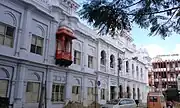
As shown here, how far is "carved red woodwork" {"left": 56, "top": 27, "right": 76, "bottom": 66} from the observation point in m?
20.5

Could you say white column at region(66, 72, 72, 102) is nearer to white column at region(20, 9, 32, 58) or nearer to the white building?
the white building

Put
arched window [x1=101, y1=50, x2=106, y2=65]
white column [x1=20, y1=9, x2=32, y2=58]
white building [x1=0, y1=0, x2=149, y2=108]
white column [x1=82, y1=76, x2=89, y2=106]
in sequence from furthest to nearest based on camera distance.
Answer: arched window [x1=101, y1=50, x2=106, y2=65]
white column [x1=82, y1=76, x2=89, y2=106]
white column [x1=20, y1=9, x2=32, y2=58]
white building [x1=0, y1=0, x2=149, y2=108]

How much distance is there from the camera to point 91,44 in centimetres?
2662

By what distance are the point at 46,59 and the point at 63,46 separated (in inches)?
90.3

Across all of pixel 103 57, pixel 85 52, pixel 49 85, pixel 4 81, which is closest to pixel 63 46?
pixel 49 85

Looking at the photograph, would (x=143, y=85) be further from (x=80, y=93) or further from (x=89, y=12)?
(x=89, y=12)

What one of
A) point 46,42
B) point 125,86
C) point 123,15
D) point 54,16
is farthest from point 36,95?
point 125,86

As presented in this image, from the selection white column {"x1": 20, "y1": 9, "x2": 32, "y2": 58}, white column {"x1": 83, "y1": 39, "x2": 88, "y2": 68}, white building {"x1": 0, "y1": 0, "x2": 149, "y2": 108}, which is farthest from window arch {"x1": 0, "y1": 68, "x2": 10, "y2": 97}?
white column {"x1": 83, "y1": 39, "x2": 88, "y2": 68}

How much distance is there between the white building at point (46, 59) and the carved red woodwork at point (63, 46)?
0.46 meters

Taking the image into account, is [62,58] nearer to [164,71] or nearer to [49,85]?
[49,85]

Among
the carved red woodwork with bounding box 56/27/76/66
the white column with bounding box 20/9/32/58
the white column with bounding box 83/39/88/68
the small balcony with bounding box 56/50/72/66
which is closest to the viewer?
the white column with bounding box 20/9/32/58

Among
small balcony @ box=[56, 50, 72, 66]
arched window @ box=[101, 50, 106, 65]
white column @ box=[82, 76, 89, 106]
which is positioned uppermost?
arched window @ box=[101, 50, 106, 65]

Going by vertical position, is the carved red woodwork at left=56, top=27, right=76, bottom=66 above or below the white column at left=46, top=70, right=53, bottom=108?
above

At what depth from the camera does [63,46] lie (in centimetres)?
2100
